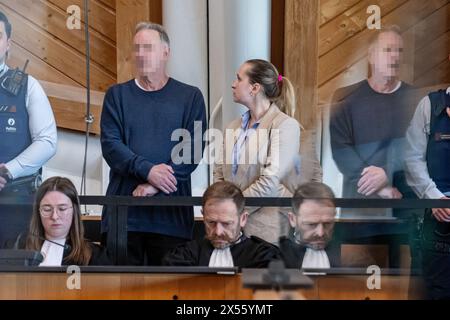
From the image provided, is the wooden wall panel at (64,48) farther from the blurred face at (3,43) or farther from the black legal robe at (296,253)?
the black legal robe at (296,253)

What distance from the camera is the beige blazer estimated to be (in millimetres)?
2076

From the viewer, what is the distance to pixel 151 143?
7.12 ft

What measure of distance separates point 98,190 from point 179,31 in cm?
48

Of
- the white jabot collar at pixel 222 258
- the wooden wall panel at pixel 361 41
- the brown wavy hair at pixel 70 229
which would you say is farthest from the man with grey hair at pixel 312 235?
the wooden wall panel at pixel 361 41

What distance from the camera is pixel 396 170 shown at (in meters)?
2.17

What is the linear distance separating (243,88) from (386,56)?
31 centimetres

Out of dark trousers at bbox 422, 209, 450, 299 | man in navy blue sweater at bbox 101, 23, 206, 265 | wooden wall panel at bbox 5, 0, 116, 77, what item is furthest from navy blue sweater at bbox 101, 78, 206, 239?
dark trousers at bbox 422, 209, 450, 299

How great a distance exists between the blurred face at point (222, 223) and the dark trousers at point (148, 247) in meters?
0.13

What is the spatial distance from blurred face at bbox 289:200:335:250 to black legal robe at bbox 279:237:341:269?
13mm

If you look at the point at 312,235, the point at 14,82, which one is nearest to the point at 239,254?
the point at 312,235

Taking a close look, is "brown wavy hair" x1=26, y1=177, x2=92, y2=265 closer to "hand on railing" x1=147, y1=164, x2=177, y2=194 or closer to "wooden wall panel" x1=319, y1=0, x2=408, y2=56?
"hand on railing" x1=147, y1=164, x2=177, y2=194

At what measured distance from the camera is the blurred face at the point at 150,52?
2180mm

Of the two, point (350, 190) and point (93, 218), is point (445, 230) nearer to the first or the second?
point (350, 190)
